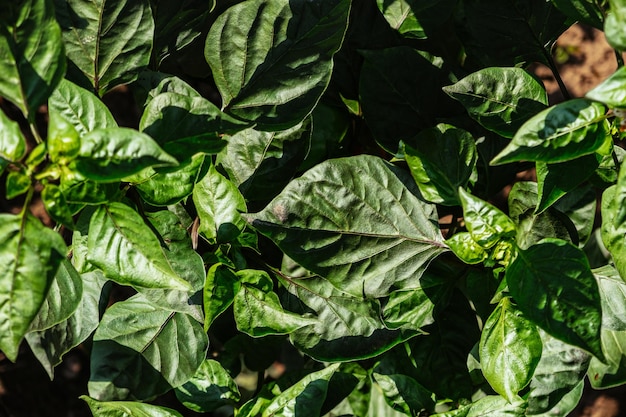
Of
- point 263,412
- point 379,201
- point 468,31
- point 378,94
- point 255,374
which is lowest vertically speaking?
point 255,374

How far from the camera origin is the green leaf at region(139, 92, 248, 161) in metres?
0.77

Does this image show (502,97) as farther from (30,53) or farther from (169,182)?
(30,53)

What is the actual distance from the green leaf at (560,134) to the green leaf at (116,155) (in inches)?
15.6

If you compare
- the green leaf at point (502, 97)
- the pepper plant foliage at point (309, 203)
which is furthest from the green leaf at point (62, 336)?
the green leaf at point (502, 97)

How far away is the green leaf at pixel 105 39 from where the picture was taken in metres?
0.91

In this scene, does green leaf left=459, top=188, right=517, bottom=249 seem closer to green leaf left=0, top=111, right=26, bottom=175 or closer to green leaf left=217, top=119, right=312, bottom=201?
green leaf left=217, top=119, right=312, bottom=201

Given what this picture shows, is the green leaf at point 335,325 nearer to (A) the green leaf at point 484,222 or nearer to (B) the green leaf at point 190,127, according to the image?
(A) the green leaf at point 484,222

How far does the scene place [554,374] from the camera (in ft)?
3.67

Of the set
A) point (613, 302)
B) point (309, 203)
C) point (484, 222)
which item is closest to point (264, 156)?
point (309, 203)

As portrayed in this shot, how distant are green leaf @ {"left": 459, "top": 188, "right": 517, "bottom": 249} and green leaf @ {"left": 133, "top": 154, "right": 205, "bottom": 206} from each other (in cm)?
38

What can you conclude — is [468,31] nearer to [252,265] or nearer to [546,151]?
[546,151]

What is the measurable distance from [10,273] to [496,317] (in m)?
0.70

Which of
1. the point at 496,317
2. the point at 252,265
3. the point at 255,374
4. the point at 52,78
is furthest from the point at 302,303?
the point at 52,78

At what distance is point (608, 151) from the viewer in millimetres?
843
